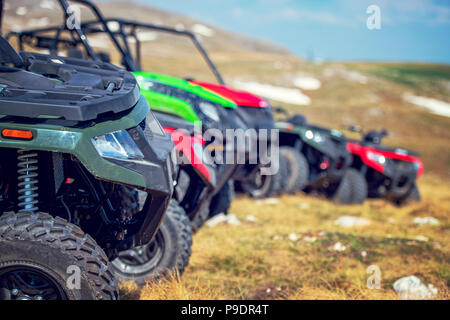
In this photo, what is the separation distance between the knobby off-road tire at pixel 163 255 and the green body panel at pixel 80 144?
1054 mm

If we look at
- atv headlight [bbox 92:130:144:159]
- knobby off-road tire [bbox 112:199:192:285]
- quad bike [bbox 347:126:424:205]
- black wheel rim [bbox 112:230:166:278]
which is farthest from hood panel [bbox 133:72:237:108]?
quad bike [bbox 347:126:424:205]

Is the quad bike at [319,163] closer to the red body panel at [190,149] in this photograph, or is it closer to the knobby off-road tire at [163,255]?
the red body panel at [190,149]

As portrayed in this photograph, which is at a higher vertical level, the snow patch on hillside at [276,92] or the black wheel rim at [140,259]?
the black wheel rim at [140,259]

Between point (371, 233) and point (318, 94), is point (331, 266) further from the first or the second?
point (318, 94)

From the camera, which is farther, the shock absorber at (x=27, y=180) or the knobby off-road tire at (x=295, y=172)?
the knobby off-road tire at (x=295, y=172)

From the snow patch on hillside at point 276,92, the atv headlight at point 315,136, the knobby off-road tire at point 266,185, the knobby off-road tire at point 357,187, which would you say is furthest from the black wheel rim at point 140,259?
the snow patch on hillside at point 276,92

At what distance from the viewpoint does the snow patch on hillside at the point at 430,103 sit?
105 ft

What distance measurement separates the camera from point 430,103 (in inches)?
1345

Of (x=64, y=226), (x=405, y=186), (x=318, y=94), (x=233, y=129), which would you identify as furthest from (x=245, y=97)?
(x=318, y=94)

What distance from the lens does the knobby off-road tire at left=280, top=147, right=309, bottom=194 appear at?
22.5 feet

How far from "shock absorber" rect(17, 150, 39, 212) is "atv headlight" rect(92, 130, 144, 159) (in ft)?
1.30

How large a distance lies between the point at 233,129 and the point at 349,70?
42151 mm

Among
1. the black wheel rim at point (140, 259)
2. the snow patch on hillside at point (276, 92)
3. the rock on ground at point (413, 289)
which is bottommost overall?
the snow patch on hillside at point (276, 92)

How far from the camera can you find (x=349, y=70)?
43.8 m
